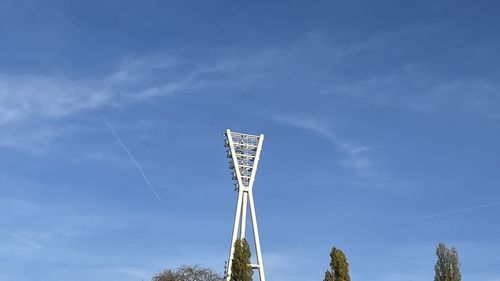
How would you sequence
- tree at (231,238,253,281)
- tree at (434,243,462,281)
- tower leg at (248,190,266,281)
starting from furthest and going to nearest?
tree at (434,243,462,281) → tower leg at (248,190,266,281) → tree at (231,238,253,281)

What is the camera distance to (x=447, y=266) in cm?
8662

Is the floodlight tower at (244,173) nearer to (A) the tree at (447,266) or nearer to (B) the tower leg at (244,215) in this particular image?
(B) the tower leg at (244,215)

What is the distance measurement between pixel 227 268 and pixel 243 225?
5.09 m

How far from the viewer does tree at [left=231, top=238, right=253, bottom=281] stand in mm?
58344

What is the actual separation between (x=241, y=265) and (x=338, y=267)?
8.53 meters

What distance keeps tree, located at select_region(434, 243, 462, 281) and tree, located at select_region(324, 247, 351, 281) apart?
30546mm

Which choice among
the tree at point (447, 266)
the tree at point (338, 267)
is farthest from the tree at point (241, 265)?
the tree at point (447, 266)

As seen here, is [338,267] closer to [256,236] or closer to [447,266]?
[256,236]

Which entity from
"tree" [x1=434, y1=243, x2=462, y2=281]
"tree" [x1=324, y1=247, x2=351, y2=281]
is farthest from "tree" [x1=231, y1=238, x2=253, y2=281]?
"tree" [x1=434, y1=243, x2=462, y2=281]

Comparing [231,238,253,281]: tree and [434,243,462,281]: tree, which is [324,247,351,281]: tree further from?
[434,243,462,281]: tree

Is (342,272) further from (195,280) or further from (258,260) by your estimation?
(195,280)

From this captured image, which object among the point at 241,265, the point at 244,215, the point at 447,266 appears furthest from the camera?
the point at 447,266

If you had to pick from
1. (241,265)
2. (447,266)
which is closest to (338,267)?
(241,265)

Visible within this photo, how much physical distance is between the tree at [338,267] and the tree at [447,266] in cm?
3055
